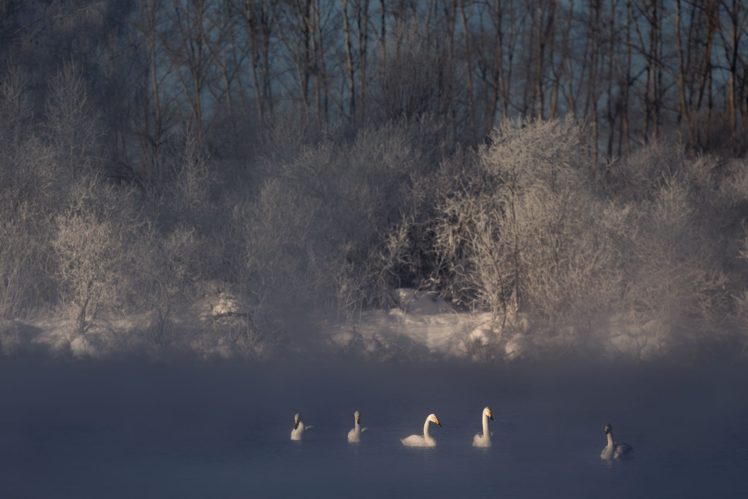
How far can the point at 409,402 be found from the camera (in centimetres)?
1570

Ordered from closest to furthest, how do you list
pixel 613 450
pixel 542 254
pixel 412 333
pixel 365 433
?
pixel 613 450, pixel 365 433, pixel 542 254, pixel 412 333

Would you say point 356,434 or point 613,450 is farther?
point 356,434

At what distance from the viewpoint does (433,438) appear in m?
13.5

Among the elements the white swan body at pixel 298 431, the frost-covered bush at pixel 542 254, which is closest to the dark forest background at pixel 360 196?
the frost-covered bush at pixel 542 254

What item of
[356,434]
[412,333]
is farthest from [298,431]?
[412,333]

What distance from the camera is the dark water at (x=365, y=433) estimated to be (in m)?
11.6

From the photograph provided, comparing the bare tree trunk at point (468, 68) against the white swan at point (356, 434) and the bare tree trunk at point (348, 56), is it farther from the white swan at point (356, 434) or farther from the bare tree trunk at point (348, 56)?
the white swan at point (356, 434)

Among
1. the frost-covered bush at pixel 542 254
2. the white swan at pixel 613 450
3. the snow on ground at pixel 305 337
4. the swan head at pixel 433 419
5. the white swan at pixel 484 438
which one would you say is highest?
the frost-covered bush at pixel 542 254

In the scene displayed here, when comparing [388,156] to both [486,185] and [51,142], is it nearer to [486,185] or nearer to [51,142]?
[486,185]

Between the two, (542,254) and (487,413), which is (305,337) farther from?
(487,413)

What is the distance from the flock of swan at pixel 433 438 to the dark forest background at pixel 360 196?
602cm

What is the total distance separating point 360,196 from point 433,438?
10.3m

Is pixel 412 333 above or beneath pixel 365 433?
above

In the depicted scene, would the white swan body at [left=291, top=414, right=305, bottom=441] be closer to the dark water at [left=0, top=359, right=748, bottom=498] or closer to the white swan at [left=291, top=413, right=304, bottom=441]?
the white swan at [left=291, top=413, right=304, bottom=441]
